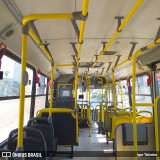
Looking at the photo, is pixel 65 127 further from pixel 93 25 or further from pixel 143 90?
pixel 143 90

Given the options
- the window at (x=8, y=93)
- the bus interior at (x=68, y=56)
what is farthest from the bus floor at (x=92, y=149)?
the window at (x=8, y=93)

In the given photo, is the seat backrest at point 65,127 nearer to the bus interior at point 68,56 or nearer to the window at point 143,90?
the bus interior at point 68,56

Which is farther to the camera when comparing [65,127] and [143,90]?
[143,90]

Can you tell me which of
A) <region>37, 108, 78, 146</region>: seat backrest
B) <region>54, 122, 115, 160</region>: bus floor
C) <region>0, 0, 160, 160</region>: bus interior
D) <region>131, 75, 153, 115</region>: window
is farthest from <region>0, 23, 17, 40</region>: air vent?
<region>131, 75, 153, 115</region>: window

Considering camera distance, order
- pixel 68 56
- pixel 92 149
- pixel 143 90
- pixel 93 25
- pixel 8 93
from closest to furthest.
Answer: pixel 93 25 < pixel 8 93 < pixel 92 149 < pixel 68 56 < pixel 143 90

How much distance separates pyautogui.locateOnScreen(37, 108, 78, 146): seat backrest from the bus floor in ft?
1.22

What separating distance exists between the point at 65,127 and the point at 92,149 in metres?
0.98

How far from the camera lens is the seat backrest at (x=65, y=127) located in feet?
11.2

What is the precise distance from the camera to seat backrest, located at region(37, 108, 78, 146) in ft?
11.2

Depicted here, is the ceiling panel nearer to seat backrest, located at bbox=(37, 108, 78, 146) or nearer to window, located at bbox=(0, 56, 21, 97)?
window, located at bbox=(0, 56, 21, 97)

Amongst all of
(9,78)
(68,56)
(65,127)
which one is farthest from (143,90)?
(9,78)

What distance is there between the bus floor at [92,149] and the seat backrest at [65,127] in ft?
1.22

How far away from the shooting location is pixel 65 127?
135 inches

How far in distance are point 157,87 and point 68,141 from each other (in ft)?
6.27
